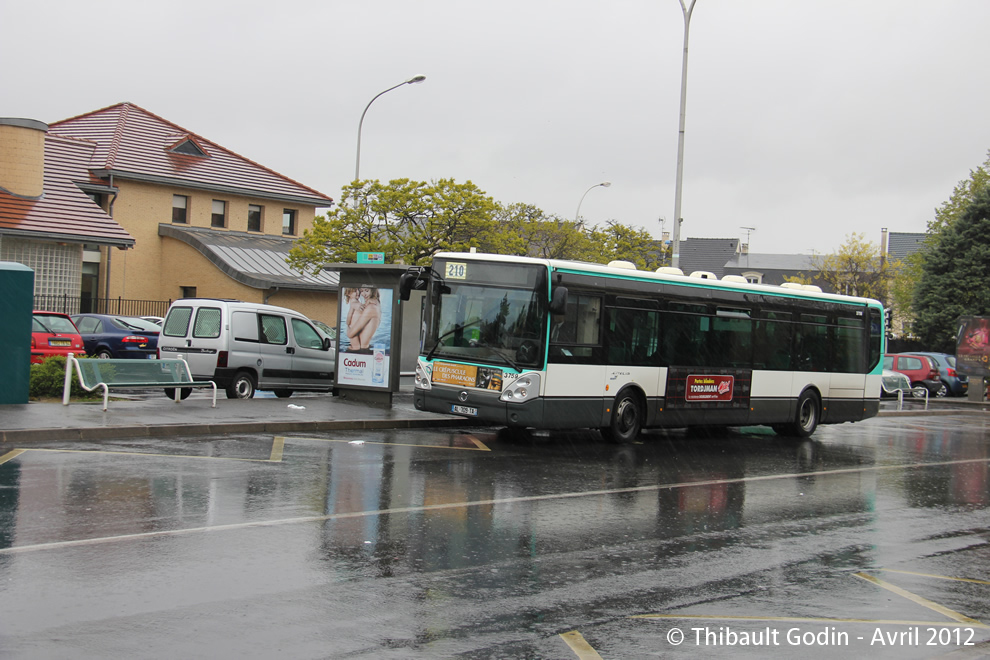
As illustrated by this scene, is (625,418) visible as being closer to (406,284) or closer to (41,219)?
(406,284)

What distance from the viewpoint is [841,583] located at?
7.24m

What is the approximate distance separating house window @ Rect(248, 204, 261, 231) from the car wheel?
2837cm

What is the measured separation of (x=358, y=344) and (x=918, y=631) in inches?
A: 557

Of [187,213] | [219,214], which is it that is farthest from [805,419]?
[219,214]

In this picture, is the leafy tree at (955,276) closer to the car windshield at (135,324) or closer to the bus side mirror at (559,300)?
the car windshield at (135,324)

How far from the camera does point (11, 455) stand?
11250mm

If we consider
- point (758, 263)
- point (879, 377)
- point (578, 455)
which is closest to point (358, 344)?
point (578, 455)

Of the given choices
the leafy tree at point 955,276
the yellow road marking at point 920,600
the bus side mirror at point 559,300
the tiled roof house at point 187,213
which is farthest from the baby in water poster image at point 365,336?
the leafy tree at point 955,276

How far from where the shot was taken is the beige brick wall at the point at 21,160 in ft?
102

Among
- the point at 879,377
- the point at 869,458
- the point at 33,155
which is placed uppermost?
the point at 33,155

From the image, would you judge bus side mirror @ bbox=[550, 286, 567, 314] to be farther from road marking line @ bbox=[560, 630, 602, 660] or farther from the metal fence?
Answer: the metal fence

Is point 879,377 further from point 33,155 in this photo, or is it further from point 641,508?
point 33,155

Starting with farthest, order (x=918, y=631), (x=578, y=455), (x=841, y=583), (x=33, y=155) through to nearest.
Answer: (x=33, y=155) < (x=578, y=455) < (x=841, y=583) < (x=918, y=631)

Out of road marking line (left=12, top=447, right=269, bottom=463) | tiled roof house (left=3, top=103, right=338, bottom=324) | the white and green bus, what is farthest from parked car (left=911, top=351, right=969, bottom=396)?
road marking line (left=12, top=447, right=269, bottom=463)
